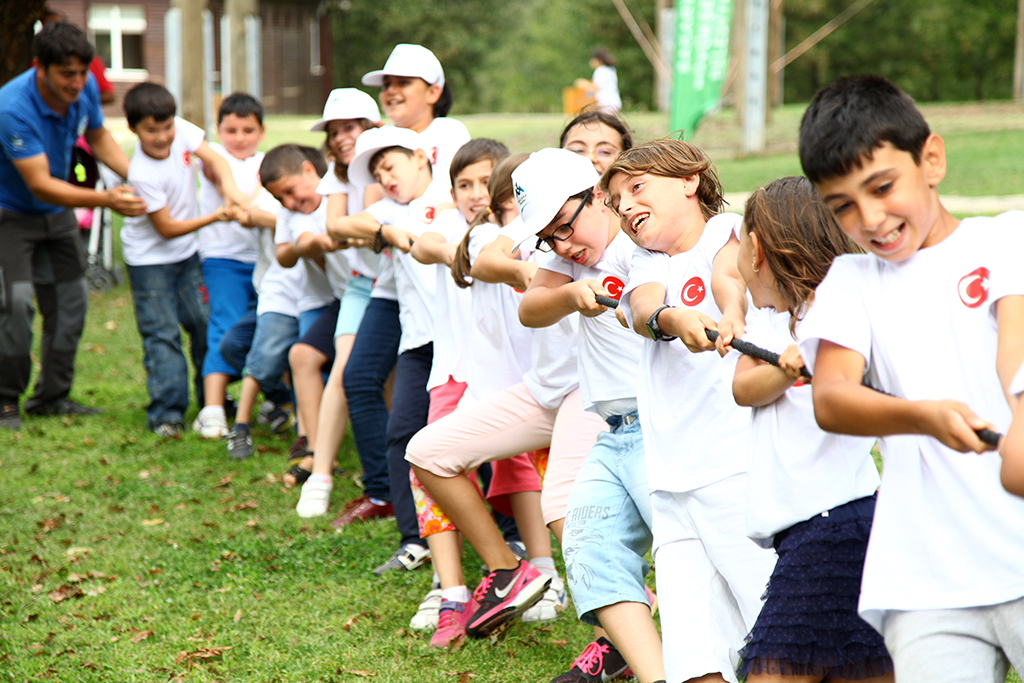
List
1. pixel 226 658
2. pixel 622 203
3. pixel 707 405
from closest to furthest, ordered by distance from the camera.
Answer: pixel 707 405 < pixel 622 203 < pixel 226 658

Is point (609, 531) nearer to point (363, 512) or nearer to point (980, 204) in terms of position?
point (363, 512)

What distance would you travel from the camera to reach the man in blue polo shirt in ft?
23.0

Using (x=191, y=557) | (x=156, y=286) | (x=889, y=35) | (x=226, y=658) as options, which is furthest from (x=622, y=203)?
(x=889, y=35)

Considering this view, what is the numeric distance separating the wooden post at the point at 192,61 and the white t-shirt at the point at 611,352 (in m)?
12.6

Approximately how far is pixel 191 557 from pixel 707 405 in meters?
3.20

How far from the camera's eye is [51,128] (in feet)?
23.8

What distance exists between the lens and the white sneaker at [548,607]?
420 centimetres

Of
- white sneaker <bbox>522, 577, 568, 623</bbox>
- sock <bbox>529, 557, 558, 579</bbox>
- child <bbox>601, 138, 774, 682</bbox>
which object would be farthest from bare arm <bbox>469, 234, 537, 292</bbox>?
white sneaker <bbox>522, 577, 568, 623</bbox>

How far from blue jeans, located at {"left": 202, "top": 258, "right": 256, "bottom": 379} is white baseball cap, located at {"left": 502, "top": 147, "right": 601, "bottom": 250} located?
14.5 ft

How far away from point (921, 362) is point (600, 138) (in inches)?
101

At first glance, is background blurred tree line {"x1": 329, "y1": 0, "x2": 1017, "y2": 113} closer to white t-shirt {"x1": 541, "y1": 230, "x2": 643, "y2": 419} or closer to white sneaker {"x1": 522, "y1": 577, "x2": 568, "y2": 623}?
white sneaker {"x1": 522, "y1": 577, "x2": 568, "y2": 623}

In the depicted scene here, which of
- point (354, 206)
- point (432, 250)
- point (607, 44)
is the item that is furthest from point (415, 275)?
point (607, 44)

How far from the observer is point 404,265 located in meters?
5.04

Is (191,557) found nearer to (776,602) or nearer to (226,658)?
(226,658)
